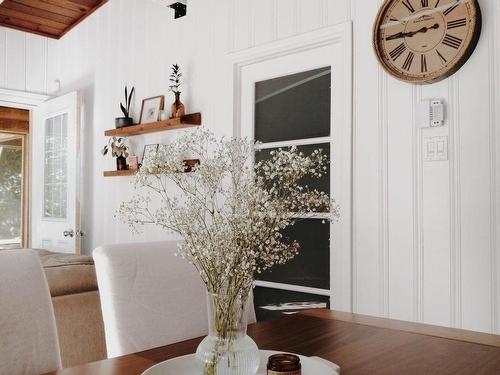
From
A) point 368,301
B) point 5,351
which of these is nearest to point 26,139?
point 368,301

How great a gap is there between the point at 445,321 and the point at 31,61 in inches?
187

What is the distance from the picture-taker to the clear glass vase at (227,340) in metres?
0.91

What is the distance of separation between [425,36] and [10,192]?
757cm

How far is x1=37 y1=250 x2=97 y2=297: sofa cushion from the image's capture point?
2234 mm

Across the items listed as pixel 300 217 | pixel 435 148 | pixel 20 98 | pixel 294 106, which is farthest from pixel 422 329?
pixel 20 98

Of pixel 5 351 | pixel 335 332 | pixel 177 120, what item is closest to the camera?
pixel 5 351

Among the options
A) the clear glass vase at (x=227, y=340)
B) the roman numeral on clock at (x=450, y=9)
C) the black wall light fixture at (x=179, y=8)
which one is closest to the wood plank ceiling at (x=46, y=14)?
the black wall light fixture at (x=179, y=8)

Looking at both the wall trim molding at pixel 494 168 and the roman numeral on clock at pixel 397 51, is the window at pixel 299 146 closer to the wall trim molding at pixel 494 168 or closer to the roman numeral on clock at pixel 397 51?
the roman numeral on clock at pixel 397 51

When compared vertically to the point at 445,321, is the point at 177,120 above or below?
above

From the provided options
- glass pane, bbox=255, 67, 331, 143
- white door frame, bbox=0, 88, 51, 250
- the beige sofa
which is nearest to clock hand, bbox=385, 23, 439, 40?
glass pane, bbox=255, 67, 331, 143

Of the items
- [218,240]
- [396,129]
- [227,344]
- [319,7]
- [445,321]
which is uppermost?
[319,7]

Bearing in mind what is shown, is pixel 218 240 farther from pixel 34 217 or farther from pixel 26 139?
pixel 26 139

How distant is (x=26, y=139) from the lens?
6887mm

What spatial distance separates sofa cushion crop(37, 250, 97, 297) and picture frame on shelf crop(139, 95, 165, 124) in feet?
5.71
